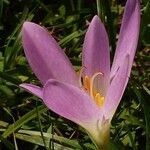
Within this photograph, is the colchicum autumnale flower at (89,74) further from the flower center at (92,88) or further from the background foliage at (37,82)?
the background foliage at (37,82)

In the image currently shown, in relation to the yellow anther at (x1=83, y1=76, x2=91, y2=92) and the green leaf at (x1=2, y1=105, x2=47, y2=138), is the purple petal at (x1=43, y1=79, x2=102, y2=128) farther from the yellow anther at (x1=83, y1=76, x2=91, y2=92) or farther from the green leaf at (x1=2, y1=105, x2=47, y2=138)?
the green leaf at (x1=2, y1=105, x2=47, y2=138)

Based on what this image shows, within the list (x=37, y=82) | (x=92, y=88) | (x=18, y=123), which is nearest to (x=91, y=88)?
(x=92, y=88)

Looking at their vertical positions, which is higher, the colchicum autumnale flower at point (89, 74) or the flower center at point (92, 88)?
the colchicum autumnale flower at point (89, 74)

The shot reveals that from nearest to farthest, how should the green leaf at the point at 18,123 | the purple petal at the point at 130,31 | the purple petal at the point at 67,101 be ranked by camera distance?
the purple petal at the point at 67,101, the purple petal at the point at 130,31, the green leaf at the point at 18,123

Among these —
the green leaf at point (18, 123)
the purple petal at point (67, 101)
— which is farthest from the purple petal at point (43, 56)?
the green leaf at point (18, 123)

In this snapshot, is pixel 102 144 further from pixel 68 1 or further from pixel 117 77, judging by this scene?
pixel 68 1

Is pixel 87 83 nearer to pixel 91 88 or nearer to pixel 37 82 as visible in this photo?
pixel 91 88
